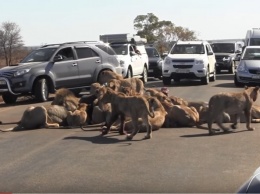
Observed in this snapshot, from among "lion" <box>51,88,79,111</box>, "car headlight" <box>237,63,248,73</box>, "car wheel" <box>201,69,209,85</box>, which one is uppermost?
"lion" <box>51,88,79,111</box>

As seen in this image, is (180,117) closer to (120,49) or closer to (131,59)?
(131,59)

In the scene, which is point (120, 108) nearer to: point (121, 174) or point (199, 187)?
point (121, 174)

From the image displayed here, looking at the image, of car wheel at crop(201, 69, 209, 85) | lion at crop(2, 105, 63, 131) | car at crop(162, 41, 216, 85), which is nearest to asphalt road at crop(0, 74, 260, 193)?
lion at crop(2, 105, 63, 131)

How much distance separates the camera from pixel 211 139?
10.0m

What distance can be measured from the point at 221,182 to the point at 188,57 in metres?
17.4

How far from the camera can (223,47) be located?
115 ft

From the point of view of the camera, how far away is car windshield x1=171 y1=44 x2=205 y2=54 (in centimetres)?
2517

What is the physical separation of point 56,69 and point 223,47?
18.8m

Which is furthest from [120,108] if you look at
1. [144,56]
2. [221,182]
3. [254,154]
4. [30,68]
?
[144,56]

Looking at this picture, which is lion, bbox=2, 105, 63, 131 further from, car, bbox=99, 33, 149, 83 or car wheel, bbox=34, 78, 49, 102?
car, bbox=99, 33, 149, 83

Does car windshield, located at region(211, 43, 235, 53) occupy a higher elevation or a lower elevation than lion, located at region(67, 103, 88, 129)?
higher

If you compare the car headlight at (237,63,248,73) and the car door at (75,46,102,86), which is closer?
the car door at (75,46,102,86)

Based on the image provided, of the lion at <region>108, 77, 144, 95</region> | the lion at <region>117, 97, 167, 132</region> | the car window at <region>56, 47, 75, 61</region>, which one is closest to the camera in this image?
the lion at <region>117, 97, 167, 132</region>

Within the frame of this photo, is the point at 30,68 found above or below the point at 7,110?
above
